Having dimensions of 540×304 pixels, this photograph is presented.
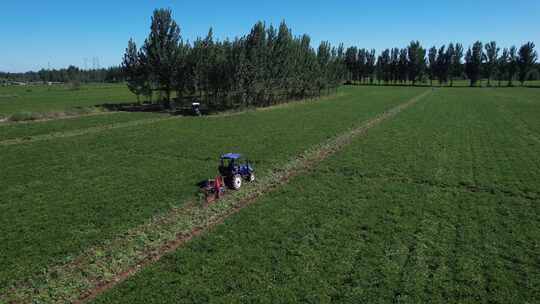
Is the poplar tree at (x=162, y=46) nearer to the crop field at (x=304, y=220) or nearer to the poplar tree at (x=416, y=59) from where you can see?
the crop field at (x=304, y=220)

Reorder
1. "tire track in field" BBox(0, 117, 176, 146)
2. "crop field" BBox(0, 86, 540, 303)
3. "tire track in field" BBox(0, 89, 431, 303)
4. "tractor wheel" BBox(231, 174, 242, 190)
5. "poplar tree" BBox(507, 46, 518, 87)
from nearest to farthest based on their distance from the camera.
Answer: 1. "tire track in field" BBox(0, 89, 431, 303)
2. "crop field" BBox(0, 86, 540, 303)
3. "tractor wheel" BBox(231, 174, 242, 190)
4. "tire track in field" BBox(0, 117, 176, 146)
5. "poplar tree" BBox(507, 46, 518, 87)

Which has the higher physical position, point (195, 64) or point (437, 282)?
point (195, 64)

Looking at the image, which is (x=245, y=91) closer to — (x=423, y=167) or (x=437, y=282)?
(x=423, y=167)

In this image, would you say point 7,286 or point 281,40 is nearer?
point 7,286

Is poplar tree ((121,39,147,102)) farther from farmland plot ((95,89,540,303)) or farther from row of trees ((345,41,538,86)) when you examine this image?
row of trees ((345,41,538,86))

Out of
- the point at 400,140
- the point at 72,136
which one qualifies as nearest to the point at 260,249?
the point at 400,140

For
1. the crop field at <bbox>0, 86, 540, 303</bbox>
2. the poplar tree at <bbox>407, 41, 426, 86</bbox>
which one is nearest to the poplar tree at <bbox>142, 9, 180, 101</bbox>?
the crop field at <bbox>0, 86, 540, 303</bbox>
